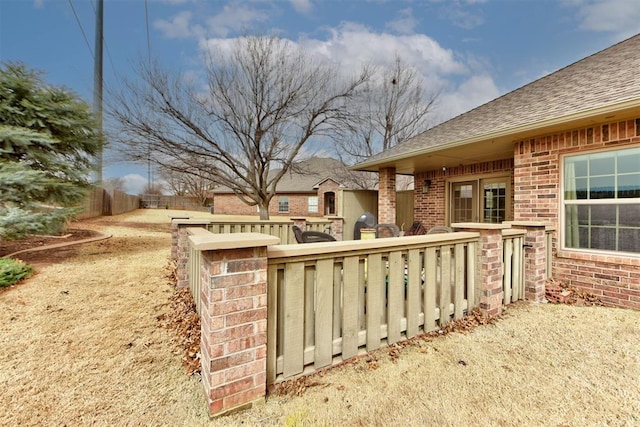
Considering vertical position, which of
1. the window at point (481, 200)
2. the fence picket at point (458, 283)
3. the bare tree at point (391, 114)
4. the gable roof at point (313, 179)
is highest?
the bare tree at point (391, 114)

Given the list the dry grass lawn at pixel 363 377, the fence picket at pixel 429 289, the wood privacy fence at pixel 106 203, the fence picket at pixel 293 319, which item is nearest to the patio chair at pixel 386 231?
the dry grass lawn at pixel 363 377

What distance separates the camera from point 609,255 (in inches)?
164

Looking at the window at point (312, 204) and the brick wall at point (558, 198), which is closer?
the brick wall at point (558, 198)

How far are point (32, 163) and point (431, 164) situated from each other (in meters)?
9.62

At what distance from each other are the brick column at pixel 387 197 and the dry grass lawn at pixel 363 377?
17.4 ft

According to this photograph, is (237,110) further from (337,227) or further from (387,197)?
(387,197)

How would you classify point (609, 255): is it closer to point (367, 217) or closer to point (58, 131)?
point (367, 217)

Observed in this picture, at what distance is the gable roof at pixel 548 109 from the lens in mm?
3994

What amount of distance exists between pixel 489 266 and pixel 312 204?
2279 centimetres

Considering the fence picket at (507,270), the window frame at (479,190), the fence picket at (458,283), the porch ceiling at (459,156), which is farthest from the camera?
the window frame at (479,190)

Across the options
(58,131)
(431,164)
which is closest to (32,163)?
(58,131)

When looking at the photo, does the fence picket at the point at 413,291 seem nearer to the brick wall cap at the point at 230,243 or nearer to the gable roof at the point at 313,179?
the brick wall cap at the point at 230,243

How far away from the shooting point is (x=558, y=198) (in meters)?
4.67

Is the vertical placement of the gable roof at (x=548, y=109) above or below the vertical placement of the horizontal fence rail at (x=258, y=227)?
above
